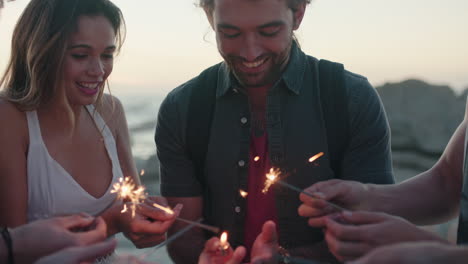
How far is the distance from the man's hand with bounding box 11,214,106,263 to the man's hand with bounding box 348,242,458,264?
1323 millimetres

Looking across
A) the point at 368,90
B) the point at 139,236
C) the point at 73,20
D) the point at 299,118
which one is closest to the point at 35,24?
the point at 73,20

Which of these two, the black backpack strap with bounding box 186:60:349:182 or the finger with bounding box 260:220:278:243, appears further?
the black backpack strap with bounding box 186:60:349:182

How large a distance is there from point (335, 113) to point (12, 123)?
2.17m

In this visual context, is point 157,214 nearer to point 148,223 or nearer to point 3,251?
point 148,223

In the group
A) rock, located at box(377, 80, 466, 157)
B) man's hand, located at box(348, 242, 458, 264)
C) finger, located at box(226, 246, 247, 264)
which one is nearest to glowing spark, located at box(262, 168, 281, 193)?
finger, located at box(226, 246, 247, 264)

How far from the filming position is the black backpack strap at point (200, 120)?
3354 mm

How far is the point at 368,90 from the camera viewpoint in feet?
10.6

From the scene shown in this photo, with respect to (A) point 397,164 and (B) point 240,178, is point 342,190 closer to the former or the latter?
(B) point 240,178

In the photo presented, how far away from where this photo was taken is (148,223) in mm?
3061

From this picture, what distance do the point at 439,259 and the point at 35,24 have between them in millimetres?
2936

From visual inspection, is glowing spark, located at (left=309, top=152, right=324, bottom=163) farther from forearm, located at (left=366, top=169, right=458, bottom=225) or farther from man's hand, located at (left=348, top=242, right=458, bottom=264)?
man's hand, located at (left=348, top=242, right=458, bottom=264)

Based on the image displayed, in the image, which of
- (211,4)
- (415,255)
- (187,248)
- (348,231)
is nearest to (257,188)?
(187,248)

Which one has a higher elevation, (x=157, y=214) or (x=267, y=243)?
(x=157, y=214)

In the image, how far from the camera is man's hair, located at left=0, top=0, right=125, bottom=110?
3311 mm
